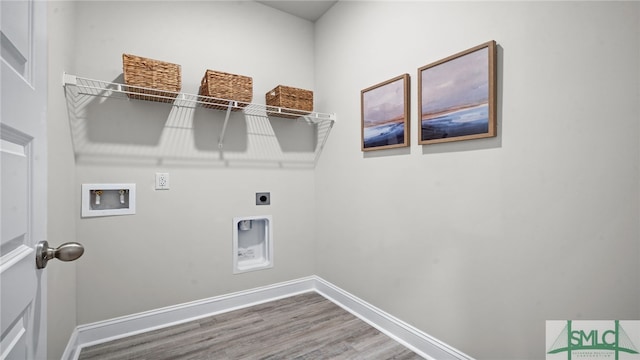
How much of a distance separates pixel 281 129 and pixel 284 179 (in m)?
0.43

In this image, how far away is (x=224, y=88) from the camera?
6.60 feet

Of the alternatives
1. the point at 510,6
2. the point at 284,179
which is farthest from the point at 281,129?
the point at 510,6

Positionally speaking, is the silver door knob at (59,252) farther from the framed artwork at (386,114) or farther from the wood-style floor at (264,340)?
the framed artwork at (386,114)

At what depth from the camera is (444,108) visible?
5.38 ft

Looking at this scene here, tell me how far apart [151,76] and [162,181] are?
0.70 m

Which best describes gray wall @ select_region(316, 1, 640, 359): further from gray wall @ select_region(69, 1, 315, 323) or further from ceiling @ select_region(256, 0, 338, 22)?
gray wall @ select_region(69, 1, 315, 323)

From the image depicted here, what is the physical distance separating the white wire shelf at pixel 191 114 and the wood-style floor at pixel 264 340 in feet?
3.94

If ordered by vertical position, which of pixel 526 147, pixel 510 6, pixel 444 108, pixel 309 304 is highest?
pixel 510 6

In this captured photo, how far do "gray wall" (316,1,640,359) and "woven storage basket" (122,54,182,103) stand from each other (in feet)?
4.28

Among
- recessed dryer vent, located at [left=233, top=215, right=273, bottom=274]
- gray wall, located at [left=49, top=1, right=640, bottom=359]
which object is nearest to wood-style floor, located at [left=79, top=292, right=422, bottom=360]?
gray wall, located at [left=49, top=1, right=640, bottom=359]

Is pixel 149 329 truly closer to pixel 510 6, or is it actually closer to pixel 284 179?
pixel 284 179

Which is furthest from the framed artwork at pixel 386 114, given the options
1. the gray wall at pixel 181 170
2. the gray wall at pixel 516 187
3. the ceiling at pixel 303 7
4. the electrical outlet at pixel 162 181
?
the electrical outlet at pixel 162 181

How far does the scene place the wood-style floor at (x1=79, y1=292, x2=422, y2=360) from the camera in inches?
69.8

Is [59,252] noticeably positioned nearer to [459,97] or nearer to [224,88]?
[224,88]
